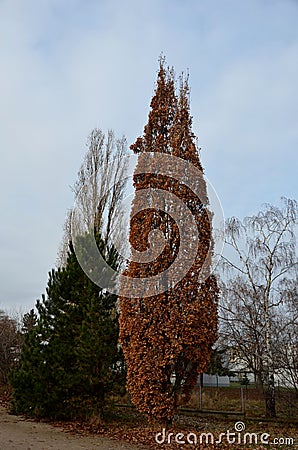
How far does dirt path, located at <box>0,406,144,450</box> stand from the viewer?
335 inches

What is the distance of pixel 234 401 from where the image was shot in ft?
47.3

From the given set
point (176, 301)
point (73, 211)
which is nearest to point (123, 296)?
point (176, 301)

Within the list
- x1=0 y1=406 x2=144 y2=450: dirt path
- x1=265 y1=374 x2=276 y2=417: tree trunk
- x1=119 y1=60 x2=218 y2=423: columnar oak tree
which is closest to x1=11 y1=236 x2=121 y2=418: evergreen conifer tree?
x1=0 y1=406 x2=144 y2=450: dirt path

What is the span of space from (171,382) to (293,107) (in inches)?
268

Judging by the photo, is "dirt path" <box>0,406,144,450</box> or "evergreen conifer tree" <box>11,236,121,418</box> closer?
"dirt path" <box>0,406,144,450</box>

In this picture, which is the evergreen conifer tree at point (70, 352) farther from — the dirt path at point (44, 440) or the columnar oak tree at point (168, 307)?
the columnar oak tree at point (168, 307)

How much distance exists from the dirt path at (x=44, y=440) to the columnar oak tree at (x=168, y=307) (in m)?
1.19

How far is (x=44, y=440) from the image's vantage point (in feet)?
30.1

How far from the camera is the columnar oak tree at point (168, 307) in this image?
31.9 ft

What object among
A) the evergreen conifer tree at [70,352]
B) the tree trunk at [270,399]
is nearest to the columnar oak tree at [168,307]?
the evergreen conifer tree at [70,352]

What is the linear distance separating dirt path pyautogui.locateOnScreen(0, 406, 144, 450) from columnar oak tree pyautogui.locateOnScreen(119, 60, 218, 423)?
119cm

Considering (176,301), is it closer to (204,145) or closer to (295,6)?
(204,145)

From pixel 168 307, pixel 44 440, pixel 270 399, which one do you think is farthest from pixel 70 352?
pixel 270 399

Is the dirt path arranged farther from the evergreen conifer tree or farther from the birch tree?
the birch tree
